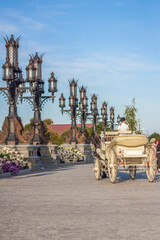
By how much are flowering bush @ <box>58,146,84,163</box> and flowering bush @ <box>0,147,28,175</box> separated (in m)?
10.1

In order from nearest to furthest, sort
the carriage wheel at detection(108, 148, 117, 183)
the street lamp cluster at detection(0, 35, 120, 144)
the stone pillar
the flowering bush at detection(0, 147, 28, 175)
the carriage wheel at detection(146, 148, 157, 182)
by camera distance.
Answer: the carriage wheel at detection(108, 148, 117, 183) → the carriage wheel at detection(146, 148, 157, 182) → the flowering bush at detection(0, 147, 28, 175) → the street lamp cluster at detection(0, 35, 120, 144) → the stone pillar

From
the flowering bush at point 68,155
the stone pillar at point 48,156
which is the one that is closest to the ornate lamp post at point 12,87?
the stone pillar at point 48,156

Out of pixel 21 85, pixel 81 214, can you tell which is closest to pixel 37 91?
pixel 21 85

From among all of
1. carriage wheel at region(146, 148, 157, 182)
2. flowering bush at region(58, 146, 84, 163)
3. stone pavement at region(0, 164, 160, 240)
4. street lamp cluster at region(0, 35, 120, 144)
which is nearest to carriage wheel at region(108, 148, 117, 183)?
carriage wheel at region(146, 148, 157, 182)

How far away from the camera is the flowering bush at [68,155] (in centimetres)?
3553

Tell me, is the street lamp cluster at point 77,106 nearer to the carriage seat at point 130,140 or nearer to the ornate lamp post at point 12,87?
the ornate lamp post at point 12,87

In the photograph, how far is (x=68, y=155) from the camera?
36.3 m

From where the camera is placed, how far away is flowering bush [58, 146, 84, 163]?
3553 centimetres

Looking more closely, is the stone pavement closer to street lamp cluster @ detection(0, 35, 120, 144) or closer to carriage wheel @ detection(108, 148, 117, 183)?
carriage wheel @ detection(108, 148, 117, 183)

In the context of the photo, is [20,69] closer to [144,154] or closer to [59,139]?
[144,154]

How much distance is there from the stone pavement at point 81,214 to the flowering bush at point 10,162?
8.35 metres

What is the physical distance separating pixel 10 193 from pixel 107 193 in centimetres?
257

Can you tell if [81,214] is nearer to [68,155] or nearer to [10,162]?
[10,162]

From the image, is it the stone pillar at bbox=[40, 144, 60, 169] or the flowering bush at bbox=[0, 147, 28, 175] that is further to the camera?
the stone pillar at bbox=[40, 144, 60, 169]
